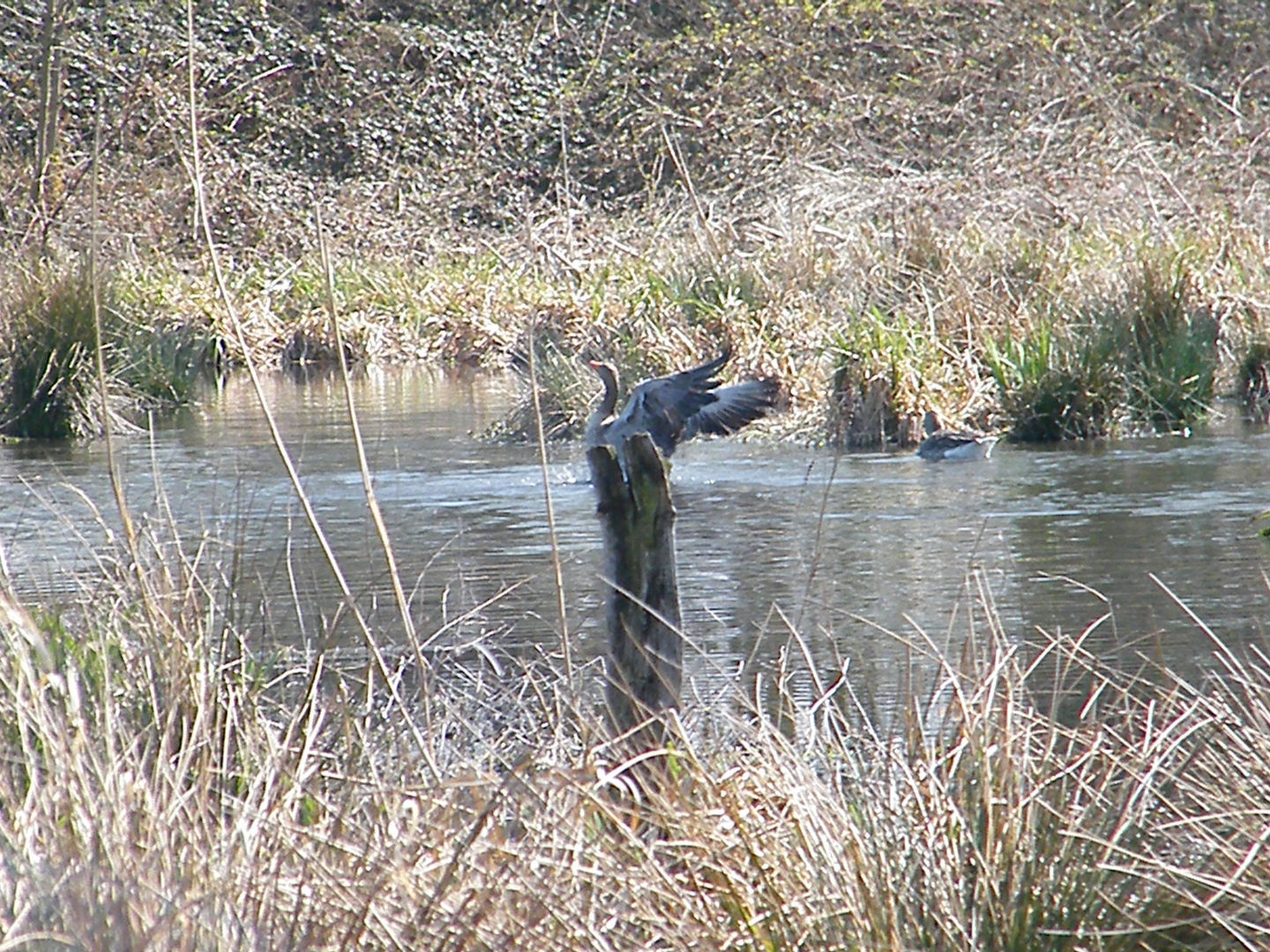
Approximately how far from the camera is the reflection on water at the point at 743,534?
6.94 meters

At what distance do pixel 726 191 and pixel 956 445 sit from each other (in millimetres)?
12517

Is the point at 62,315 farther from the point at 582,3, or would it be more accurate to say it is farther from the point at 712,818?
the point at 582,3

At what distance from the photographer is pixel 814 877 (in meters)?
3.38

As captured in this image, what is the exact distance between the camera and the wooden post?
440 cm

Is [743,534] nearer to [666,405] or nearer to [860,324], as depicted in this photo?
[666,405]

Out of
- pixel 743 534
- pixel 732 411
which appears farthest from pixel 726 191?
pixel 743 534

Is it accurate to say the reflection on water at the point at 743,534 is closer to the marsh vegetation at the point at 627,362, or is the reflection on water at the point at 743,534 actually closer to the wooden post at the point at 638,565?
the marsh vegetation at the point at 627,362

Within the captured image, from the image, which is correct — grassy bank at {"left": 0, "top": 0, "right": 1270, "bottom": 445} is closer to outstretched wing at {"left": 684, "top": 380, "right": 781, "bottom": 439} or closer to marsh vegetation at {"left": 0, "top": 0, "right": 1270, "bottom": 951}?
marsh vegetation at {"left": 0, "top": 0, "right": 1270, "bottom": 951}

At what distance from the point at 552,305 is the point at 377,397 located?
2.32 meters

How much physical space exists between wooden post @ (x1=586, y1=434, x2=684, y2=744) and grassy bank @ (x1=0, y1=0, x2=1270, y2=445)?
69 cm

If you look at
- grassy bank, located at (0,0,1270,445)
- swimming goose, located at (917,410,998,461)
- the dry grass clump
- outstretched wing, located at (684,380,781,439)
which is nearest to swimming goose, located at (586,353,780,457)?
outstretched wing, located at (684,380,781,439)

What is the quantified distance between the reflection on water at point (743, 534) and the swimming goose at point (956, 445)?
0.15 meters

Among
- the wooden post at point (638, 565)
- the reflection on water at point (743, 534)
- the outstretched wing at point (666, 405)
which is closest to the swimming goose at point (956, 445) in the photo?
the reflection on water at point (743, 534)

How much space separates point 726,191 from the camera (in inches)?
957
